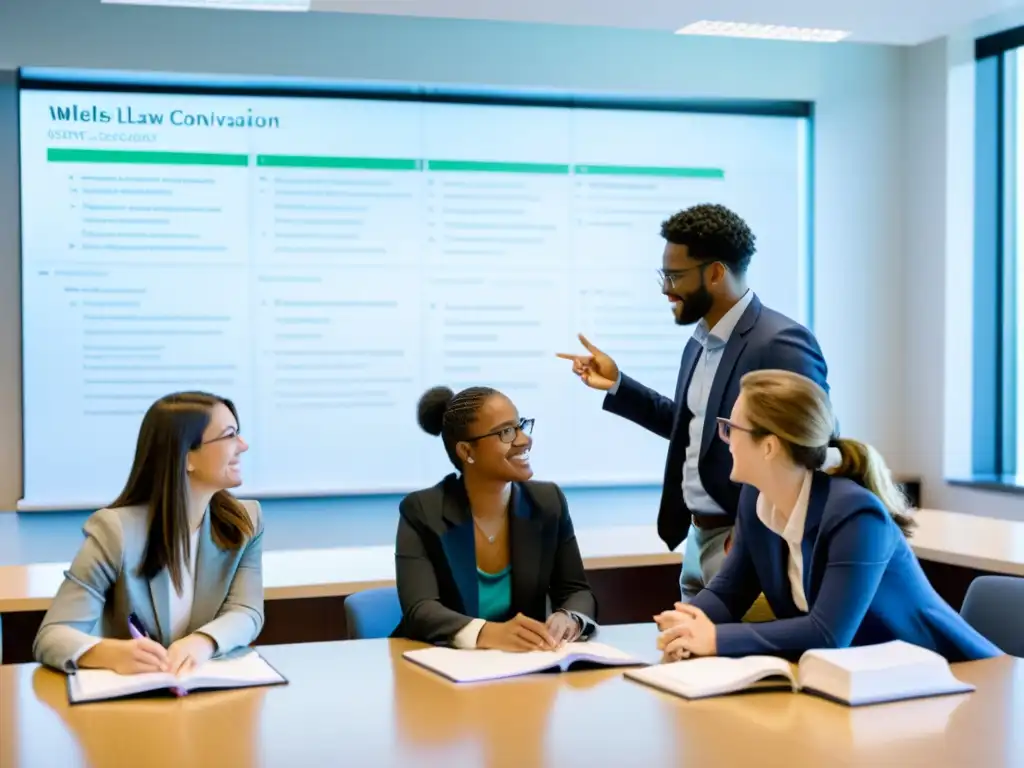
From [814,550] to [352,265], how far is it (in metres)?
3.32

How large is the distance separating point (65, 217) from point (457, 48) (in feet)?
5.87

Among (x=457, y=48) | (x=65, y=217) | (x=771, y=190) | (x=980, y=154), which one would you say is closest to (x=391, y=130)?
(x=457, y=48)

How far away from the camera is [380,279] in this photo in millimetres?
5383

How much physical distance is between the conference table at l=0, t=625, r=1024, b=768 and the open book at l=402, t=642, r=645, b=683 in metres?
0.03

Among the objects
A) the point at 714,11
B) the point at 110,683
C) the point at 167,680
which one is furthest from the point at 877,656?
the point at 714,11

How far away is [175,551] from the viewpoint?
254cm

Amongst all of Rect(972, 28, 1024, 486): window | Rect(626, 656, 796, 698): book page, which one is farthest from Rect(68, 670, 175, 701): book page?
Rect(972, 28, 1024, 486): window

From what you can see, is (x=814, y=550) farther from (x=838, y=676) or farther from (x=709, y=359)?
(x=709, y=359)

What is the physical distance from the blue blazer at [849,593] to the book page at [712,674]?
0.28 ft

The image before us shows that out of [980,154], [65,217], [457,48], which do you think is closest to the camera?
[65,217]

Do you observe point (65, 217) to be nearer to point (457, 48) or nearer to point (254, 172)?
point (254, 172)

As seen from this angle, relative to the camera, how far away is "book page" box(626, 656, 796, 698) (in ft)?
6.99

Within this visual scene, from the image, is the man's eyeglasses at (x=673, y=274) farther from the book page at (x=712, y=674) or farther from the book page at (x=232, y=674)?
the book page at (x=232, y=674)

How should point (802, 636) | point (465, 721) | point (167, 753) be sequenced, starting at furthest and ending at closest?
point (802, 636) → point (465, 721) → point (167, 753)
